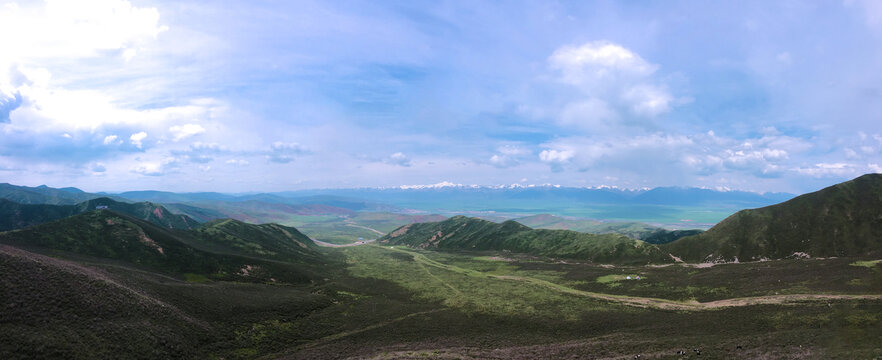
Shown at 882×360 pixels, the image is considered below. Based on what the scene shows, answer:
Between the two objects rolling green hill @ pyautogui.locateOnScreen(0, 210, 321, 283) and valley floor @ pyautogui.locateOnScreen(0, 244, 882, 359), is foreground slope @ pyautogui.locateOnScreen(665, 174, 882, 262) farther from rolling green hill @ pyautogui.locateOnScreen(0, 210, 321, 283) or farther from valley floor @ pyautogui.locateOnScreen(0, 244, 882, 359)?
rolling green hill @ pyautogui.locateOnScreen(0, 210, 321, 283)

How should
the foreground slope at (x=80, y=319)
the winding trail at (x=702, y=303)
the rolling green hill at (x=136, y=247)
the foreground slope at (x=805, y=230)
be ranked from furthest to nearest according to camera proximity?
1. the foreground slope at (x=805, y=230)
2. the rolling green hill at (x=136, y=247)
3. the winding trail at (x=702, y=303)
4. the foreground slope at (x=80, y=319)

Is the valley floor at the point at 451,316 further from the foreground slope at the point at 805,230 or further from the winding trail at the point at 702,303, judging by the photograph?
the foreground slope at the point at 805,230


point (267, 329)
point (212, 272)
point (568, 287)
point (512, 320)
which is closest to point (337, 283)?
point (212, 272)

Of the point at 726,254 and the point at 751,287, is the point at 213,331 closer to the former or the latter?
the point at 751,287

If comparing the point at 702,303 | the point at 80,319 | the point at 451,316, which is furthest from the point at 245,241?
the point at 702,303

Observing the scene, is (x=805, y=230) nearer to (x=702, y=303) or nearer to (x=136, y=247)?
(x=702, y=303)

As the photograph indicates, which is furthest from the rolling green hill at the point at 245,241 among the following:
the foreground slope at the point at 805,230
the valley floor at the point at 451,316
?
the foreground slope at the point at 805,230
